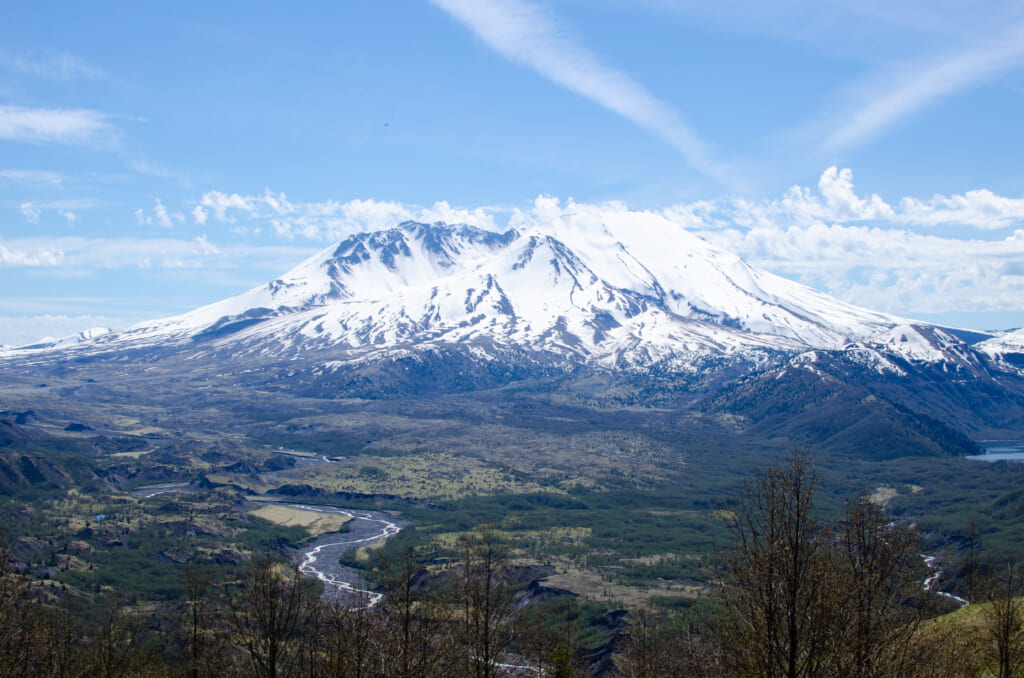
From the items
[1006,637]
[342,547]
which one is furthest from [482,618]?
[342,547]

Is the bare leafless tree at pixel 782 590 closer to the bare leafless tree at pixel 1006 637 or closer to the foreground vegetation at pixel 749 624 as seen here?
the foreground vegetation at pixel 749 624

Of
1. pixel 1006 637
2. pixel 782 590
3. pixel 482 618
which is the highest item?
pixel 782 590

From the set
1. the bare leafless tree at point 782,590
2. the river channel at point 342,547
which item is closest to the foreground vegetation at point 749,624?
the bare leafless tree at point 782,590

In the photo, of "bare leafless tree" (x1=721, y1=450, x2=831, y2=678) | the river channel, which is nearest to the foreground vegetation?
"bare leafless tree" (x1=721, y1=450, x2=831, y2=678)

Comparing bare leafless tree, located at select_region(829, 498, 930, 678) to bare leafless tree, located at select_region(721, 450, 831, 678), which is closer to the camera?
bare leafless tree, located at select_region(721, 450, 831, 678)

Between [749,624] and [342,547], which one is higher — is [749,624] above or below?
above

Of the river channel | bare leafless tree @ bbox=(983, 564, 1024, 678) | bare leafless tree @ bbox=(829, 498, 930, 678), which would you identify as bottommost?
the river channel

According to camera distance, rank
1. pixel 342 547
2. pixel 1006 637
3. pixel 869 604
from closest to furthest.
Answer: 1. pixel 869 604
2. pixel 1006 637
3. pixel 342 547

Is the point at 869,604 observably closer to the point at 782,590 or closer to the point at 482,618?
the point at 782,590

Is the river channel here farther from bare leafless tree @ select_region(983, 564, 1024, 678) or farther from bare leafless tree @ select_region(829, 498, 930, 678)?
bare leafless tree @ select_region(829, 498, 930, 678)

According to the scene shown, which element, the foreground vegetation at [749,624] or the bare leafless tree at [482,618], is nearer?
the foreground vegetation at [749,624]

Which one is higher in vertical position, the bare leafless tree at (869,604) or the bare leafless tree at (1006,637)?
the bare leafless tree at (869,604)

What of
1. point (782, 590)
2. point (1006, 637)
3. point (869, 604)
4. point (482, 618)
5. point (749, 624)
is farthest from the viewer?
point (482, 618)
